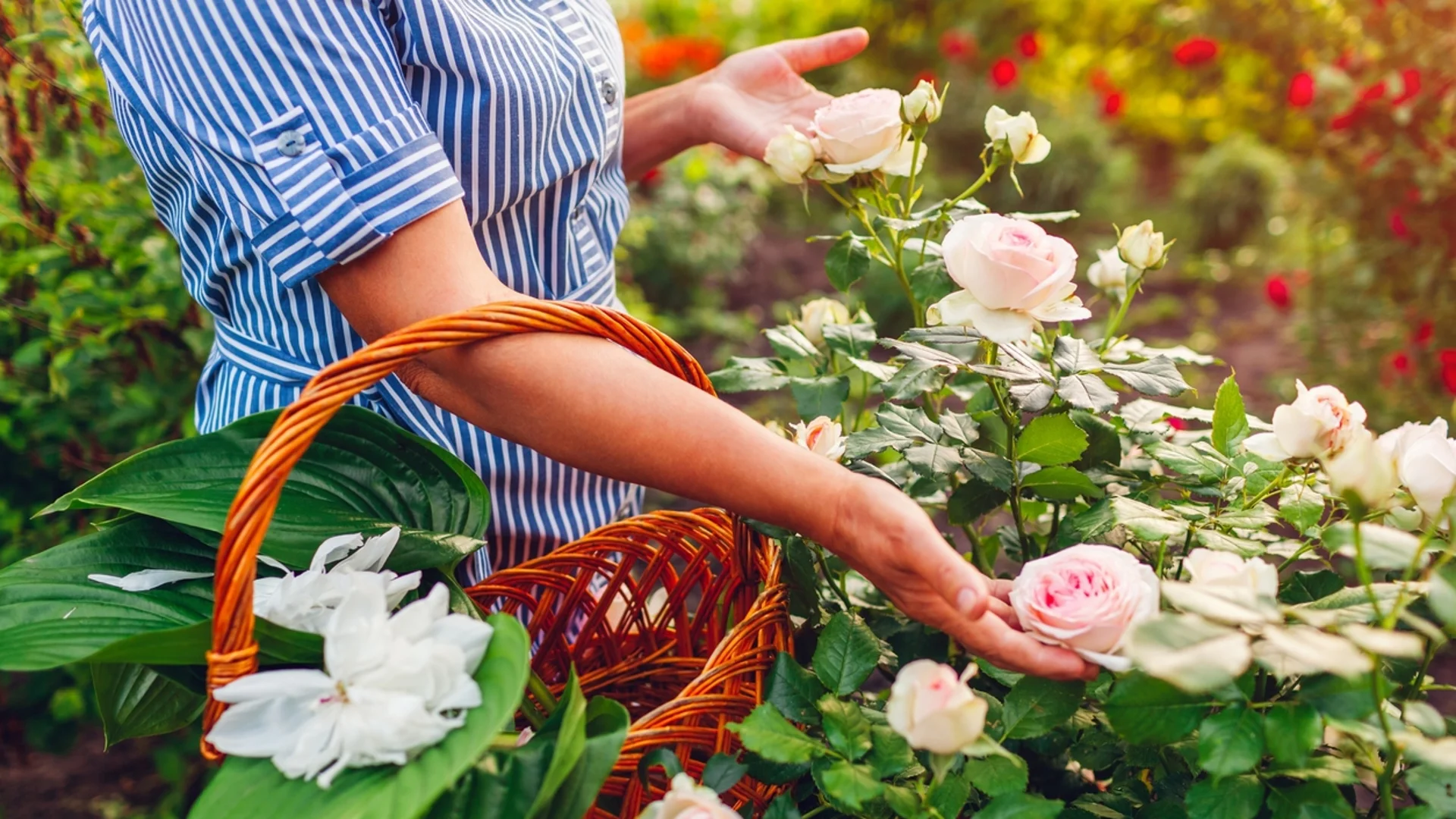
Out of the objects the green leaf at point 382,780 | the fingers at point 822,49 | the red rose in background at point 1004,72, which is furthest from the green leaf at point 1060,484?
the red rose in background at point 1004,72

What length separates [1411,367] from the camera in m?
2.88

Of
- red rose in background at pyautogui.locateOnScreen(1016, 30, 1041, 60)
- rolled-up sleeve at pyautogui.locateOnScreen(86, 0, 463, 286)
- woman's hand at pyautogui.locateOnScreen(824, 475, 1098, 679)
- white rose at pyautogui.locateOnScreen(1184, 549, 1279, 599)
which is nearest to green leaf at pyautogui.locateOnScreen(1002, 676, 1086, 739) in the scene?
woman's hand at pyautogui.locateOnScreen(824, 475, 1098, 679)

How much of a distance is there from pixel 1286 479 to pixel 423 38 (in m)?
0.86

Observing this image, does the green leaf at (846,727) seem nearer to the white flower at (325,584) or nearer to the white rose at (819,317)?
the white flower at (325,584)

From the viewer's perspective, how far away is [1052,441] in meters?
0.92

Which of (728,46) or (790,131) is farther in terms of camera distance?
(728,46)

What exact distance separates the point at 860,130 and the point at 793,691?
21.3 inches

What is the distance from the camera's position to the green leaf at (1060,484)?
0.92m

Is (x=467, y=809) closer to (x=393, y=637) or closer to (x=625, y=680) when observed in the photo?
(x=393, y=637)

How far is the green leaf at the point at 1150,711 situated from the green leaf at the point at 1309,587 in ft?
0.69

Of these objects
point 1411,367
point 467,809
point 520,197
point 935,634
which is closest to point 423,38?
point 520,197

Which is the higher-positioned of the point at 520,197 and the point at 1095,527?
the point at 520,197

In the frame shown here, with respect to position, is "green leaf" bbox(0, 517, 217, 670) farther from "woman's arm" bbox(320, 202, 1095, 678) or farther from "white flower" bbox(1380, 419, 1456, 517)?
"white flower" bbox(1380, 419, 1456, 517)

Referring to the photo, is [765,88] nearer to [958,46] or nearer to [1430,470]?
[1430,470]
